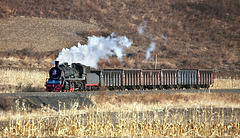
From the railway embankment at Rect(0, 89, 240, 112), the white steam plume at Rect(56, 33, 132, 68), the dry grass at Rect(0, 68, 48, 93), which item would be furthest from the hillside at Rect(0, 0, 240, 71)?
the railway embankment at Rect(0, 89, 240, 112)

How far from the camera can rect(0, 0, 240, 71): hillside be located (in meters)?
79.0

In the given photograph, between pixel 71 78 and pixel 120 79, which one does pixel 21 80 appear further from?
pixel 120 79

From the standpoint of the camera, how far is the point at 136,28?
330ft

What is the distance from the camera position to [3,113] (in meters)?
25.9

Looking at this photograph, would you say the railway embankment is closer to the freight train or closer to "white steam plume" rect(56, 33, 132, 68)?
the freight train

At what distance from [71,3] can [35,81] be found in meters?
60.8

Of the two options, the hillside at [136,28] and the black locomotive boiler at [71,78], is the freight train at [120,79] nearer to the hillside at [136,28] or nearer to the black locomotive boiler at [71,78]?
the black locomotive boiler at [71,78]

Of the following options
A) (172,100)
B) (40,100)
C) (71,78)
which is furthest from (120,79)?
(40,100)

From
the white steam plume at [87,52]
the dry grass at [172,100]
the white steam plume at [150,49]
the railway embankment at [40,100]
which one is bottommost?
the dry grass at [172,100]

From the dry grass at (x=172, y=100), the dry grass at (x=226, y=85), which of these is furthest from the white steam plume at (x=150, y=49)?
the dry grass at (x=172, y=100)

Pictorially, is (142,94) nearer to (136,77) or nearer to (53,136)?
(136,77)

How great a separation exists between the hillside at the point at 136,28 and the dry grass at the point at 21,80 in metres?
15.5

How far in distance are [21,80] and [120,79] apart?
10.7 meters

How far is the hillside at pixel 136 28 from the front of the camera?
259 feet
